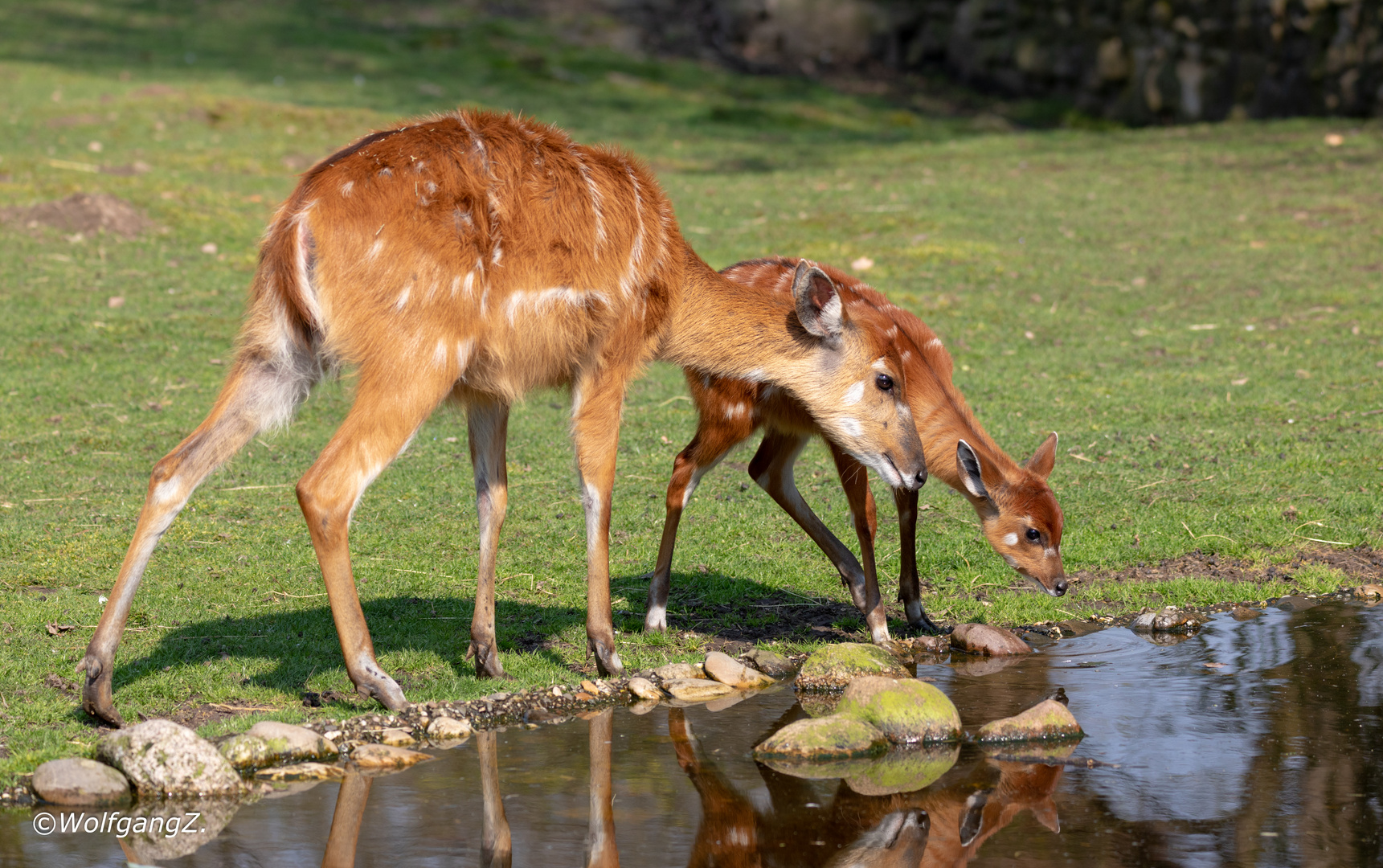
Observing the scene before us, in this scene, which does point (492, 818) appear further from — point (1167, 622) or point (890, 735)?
point (1167, 622)

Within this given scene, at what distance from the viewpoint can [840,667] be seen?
5832 mm

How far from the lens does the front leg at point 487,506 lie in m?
5.95

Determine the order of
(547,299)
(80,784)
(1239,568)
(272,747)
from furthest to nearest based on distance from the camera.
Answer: (1239,568) → (547,299) → (272,747) → (80,784)

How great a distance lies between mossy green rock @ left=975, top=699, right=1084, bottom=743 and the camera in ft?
16.8

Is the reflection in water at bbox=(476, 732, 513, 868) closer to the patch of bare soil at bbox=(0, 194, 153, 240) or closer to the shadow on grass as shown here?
the shadow on grass

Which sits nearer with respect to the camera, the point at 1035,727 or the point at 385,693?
the point at 1035,727

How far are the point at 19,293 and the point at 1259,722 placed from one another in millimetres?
10779

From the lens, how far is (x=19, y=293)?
12219 mm

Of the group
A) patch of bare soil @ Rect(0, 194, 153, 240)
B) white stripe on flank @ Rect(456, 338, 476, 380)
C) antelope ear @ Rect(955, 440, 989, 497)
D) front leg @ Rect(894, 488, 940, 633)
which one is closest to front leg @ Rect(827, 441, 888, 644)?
front leg @ Rect(894, 488, 940, 633)

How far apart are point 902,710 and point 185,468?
2798 millimetres

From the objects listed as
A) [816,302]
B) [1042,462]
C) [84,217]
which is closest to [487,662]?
[816,302]

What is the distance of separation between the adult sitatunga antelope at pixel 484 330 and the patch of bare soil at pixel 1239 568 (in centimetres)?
188

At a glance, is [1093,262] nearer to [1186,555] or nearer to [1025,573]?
[1186,555]

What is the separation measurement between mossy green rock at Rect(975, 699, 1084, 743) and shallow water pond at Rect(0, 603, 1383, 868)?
4.5 inches
